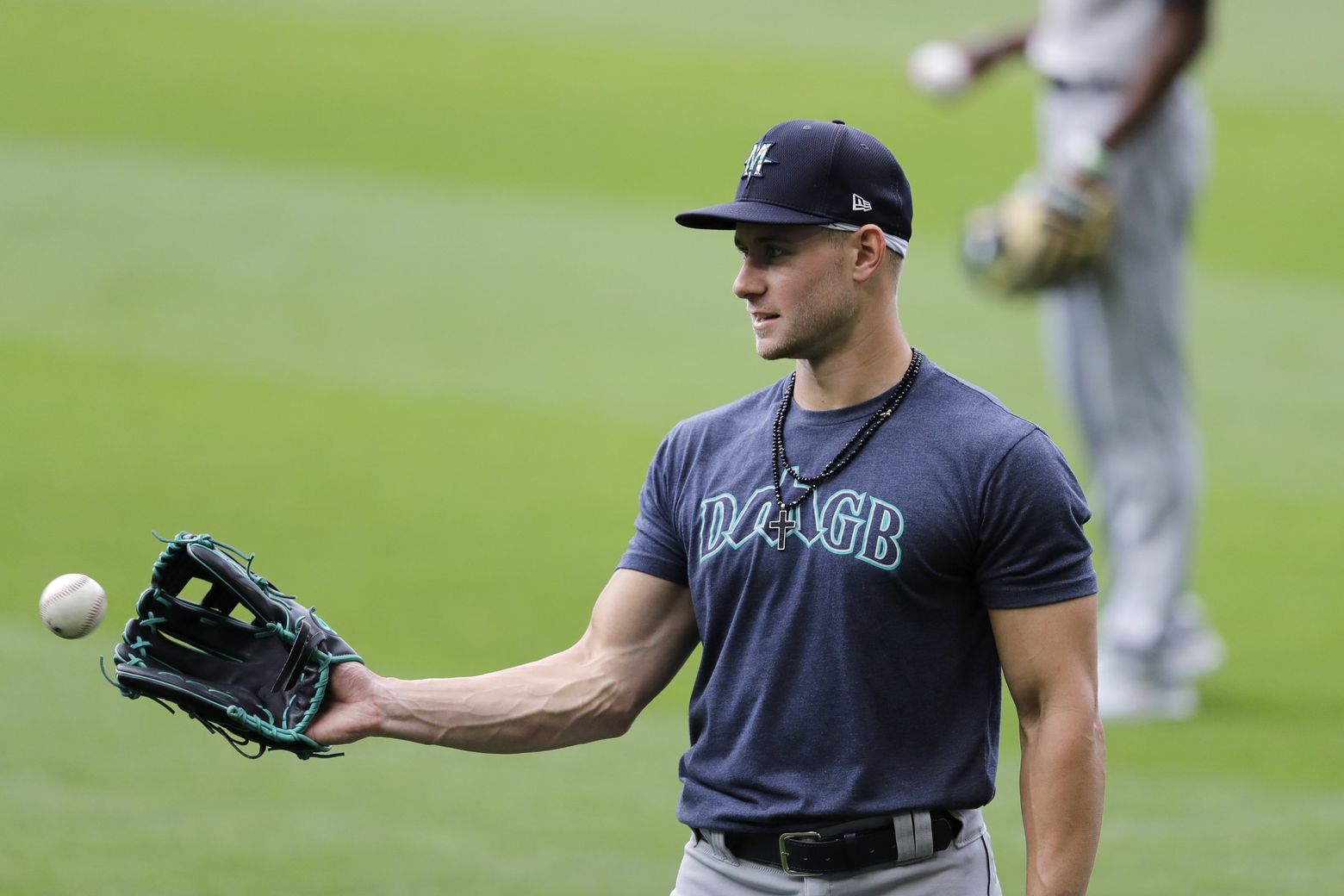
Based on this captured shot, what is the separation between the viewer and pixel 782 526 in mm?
3672

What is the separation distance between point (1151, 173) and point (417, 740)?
16.1 ft

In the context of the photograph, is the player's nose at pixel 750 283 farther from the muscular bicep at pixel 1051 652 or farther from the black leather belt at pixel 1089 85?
the black leather belt at pixel 1089 85

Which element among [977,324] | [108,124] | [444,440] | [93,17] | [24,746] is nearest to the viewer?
[24,746]

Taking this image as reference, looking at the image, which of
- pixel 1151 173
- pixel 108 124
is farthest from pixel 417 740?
pixel 108 124

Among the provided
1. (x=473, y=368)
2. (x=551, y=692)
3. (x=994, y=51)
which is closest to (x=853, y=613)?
(x=551, y=692)

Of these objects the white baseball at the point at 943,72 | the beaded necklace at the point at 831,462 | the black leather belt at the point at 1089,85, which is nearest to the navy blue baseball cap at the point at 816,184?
the beaded necklace at the point at 831,462

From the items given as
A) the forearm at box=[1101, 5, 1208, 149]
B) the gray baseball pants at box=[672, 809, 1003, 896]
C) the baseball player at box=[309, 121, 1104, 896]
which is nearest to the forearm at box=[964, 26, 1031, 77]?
the forearm at box=[1101, 5, 1208, 149]

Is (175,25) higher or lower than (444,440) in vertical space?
higher

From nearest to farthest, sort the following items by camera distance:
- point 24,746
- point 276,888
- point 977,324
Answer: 1. point 276,888
2. point 24,746
3. point 977,324

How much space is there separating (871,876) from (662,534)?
0.81m

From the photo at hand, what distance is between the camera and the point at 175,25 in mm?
22703

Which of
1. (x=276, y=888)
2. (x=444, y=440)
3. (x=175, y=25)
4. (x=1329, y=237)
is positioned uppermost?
(x=175, y=25)

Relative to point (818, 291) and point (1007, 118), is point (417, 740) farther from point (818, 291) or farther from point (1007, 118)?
point (1007, 118)

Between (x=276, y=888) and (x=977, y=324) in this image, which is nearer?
(x=276, y=888)
